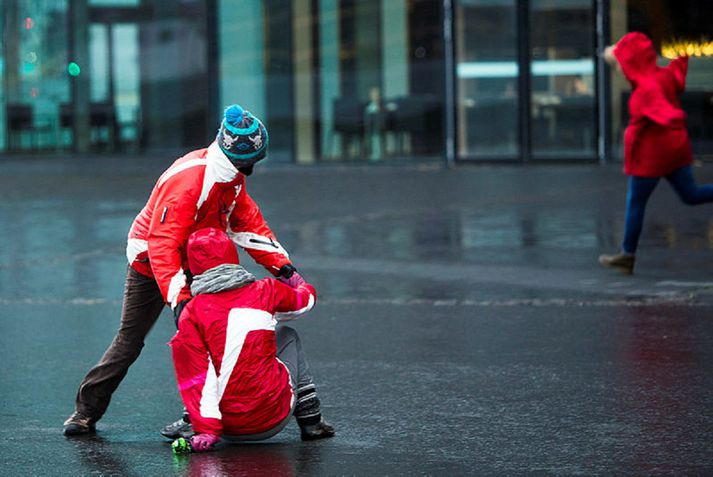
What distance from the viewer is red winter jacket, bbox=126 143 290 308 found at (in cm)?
566

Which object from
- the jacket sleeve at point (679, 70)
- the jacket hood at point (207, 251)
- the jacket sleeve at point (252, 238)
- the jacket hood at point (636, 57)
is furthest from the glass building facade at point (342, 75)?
the jacket hood at point (207, 251)

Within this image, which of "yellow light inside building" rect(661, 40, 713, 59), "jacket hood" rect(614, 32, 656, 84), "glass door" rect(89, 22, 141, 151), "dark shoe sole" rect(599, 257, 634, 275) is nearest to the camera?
"jacket hood" rect(614, 32, 656, 84)

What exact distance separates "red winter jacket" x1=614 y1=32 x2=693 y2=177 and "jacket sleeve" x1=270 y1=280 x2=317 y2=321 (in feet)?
17.8

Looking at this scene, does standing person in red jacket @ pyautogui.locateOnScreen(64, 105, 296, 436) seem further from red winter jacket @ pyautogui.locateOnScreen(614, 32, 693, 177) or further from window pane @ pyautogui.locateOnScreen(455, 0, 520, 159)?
window pane @ pyautogui.locateOnScreen(455, 0, 520, 159)

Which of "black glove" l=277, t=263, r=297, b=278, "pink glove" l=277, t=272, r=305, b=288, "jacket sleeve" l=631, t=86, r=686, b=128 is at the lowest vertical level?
"pink glove" l=277, t=272, r=305, b=288

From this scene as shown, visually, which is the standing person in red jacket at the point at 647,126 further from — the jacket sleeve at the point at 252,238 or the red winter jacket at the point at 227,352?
the red winter jacket at the point at 227,352

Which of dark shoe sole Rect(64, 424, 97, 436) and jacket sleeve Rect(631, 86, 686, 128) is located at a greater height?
jacket sleeve Rect(631, 86, 686, 128)

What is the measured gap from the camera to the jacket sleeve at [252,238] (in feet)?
19.9

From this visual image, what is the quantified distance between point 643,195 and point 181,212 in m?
5.88

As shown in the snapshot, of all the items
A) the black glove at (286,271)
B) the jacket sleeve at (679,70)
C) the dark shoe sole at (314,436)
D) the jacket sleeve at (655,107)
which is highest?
the jacket sleeve at (679,70)

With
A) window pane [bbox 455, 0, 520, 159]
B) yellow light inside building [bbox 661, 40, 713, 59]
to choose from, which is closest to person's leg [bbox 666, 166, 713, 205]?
yellow light inside building [bbox 661, 40, 713, 59]

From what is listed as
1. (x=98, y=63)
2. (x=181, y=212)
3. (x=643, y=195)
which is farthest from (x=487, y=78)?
(x=181, y=212)

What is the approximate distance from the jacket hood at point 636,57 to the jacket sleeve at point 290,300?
5.55 m

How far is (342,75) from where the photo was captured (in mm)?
25203
